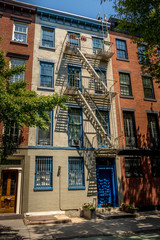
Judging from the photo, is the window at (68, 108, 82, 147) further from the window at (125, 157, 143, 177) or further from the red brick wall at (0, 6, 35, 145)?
the window at (125, 157, 143, 177)

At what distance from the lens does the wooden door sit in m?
11.9

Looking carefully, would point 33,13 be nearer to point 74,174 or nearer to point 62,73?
point 62,73

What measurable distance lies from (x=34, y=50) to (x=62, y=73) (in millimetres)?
2862

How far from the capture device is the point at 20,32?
15500 millimetres

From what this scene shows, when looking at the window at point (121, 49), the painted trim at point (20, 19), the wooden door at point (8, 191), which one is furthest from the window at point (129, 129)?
the painted trim at point (20, 19)

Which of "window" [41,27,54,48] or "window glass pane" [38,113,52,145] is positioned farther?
"window" [41,27,54,48]

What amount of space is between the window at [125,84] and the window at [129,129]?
6.28 feet

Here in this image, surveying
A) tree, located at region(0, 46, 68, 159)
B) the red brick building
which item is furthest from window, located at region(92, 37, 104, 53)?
tree, located at region(0, 46, 68, 159)

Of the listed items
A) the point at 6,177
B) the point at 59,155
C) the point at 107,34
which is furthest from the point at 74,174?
the point at 107,34

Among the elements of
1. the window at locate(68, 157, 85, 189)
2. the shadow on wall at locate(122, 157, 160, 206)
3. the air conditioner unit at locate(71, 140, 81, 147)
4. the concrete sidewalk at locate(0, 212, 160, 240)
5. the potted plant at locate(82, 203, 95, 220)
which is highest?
the air conditioner unit at locate(71, 140, 81, 147)

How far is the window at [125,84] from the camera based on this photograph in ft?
55.7

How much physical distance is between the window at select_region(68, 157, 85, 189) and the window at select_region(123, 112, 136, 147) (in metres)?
4.43

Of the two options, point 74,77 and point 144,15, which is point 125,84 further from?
point 144,15

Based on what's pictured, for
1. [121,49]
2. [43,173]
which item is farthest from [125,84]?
[43,173]
